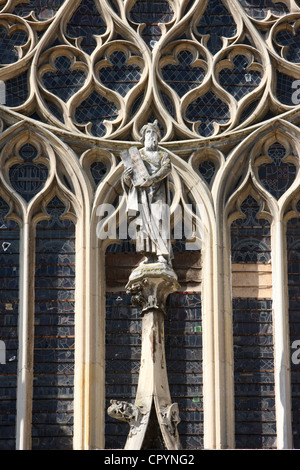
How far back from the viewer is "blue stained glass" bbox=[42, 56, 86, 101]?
26656 millimetres

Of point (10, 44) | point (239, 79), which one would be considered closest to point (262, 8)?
point (239, 79)

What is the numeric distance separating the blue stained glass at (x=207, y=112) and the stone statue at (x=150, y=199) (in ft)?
6.67

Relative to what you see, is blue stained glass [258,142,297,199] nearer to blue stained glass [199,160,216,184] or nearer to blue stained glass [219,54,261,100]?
blue stained glass [199,160,216,184]

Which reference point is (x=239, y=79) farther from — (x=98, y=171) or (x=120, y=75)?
(x=98, y=171)

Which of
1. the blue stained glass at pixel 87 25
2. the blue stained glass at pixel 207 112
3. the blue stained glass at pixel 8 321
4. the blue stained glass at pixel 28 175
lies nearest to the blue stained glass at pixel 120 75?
the blue stained glass at pixel 87 25

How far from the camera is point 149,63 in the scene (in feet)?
87.5

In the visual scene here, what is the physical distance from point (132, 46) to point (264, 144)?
2.28 meters

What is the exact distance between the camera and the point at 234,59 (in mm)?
26906

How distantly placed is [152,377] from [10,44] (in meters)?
5.83

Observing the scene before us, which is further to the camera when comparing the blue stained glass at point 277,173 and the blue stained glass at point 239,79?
the blue stained glass at point 239,79

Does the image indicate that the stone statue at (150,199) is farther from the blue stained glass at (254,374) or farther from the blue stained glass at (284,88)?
the blue stained glass at (284,88)

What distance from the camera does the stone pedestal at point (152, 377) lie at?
23047 mm

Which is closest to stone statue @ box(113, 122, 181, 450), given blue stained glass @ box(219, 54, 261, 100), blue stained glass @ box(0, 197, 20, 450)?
blue stained glass @ box(0, 197, 20, 450)
